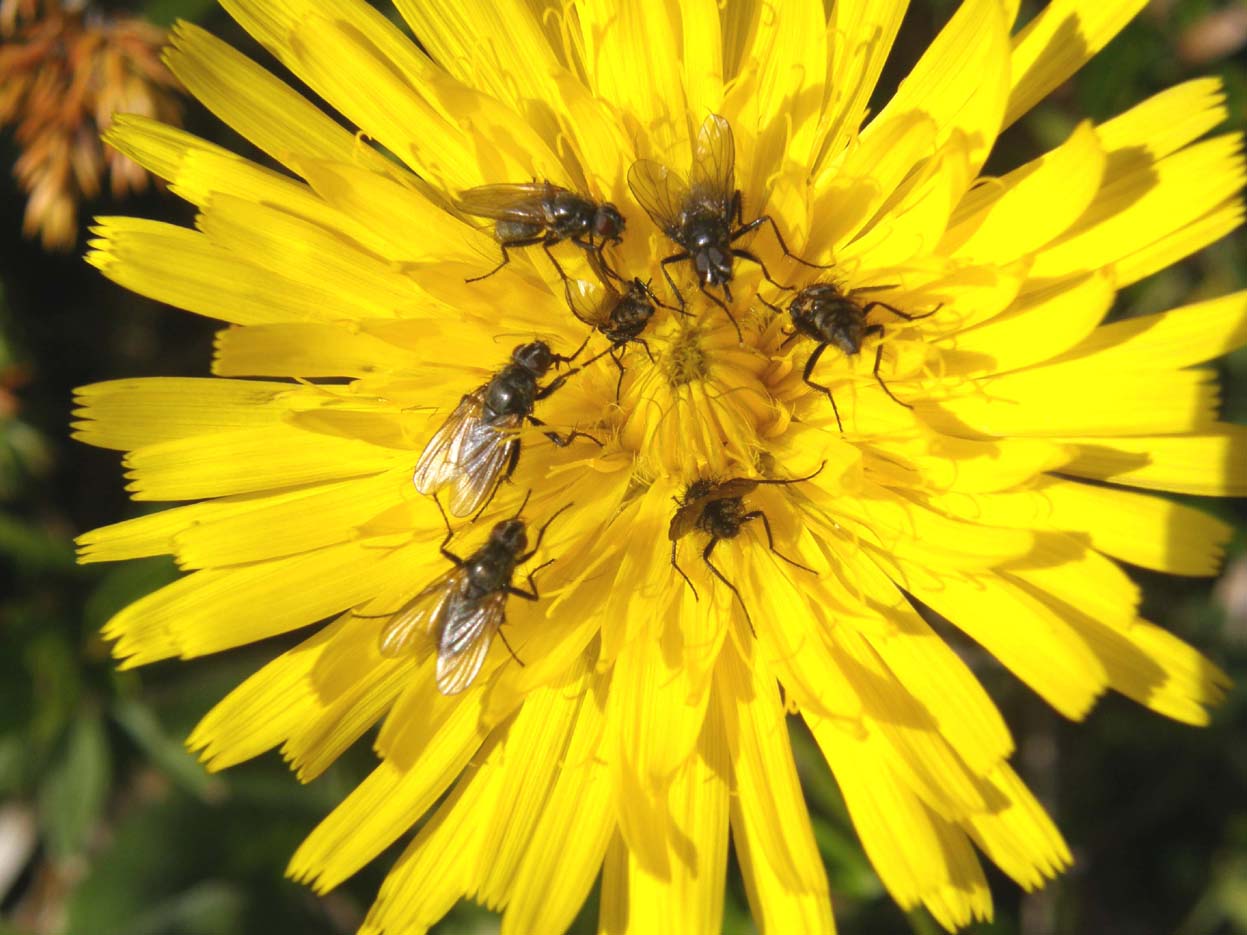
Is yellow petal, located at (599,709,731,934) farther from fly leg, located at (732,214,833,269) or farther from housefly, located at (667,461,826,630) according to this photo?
fly leg, located at (732,214,833,269)

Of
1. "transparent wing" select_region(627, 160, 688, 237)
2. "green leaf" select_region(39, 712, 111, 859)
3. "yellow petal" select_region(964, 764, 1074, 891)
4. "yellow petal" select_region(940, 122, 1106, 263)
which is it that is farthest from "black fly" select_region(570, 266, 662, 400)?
"green leaf" select_region(39, 712, 111, 859)

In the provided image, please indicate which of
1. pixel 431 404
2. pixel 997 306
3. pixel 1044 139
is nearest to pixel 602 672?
pixel 431 404

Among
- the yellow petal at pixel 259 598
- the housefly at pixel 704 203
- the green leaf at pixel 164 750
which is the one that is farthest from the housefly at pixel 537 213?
the green leaf at pixel 164 750

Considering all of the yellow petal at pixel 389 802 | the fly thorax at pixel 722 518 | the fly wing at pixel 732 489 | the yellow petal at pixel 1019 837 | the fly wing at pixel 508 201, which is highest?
the fly wing at pixel 508 201

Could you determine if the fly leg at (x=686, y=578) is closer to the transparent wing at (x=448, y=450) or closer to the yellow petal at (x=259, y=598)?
the transparent wing at (x=448, y=450)

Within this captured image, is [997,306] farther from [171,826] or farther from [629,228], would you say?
[171,826]

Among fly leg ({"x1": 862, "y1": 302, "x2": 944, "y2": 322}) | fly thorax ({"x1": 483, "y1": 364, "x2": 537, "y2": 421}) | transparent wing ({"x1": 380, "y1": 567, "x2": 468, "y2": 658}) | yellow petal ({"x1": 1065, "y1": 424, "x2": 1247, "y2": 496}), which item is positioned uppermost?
fly thorax ({"x1": 483, "y1": 364, "x2": 537, "y2": 421})

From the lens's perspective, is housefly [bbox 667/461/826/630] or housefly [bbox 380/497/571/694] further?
housefly [bbox 667/461/826/630]
